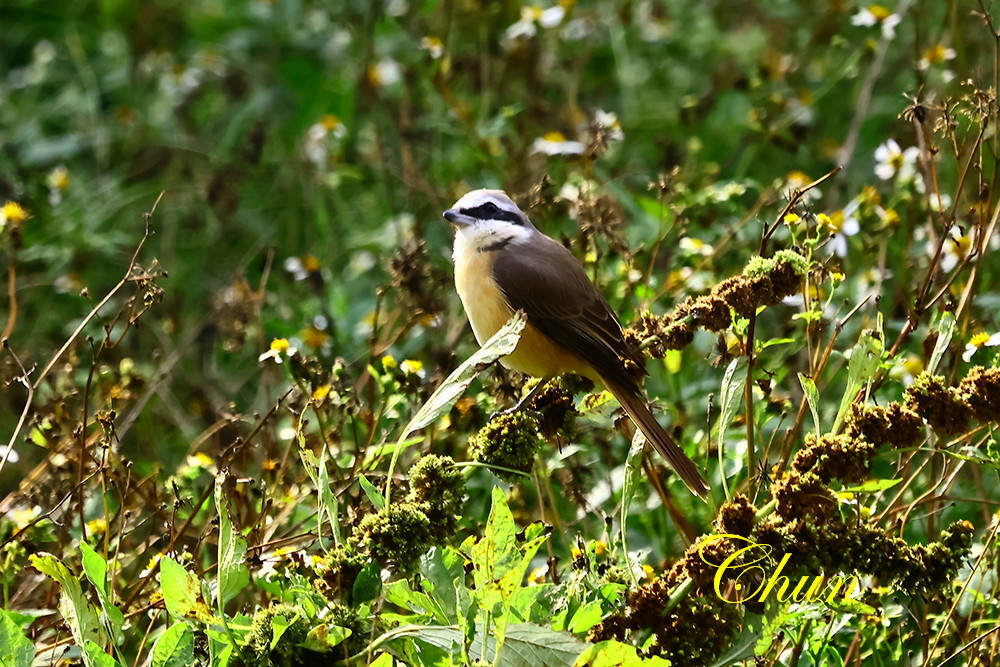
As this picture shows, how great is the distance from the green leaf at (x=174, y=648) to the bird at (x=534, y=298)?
1203mm

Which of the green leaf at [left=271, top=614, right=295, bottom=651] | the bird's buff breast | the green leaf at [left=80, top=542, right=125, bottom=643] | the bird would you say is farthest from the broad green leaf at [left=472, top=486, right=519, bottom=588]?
the bird's buff breast

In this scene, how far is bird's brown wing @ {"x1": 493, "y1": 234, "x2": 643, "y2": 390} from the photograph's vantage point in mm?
3350

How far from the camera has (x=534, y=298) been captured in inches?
143

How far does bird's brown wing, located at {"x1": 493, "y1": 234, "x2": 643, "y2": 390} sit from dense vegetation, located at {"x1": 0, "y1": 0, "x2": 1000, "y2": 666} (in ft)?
0.41

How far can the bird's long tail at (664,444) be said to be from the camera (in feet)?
8.97

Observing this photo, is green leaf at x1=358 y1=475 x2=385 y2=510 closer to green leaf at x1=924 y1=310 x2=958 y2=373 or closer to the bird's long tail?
the bird's long tail

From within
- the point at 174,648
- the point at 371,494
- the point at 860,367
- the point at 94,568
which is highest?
the point at 860,367

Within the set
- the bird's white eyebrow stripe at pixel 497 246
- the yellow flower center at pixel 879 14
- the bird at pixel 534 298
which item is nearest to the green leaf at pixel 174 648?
the bird at pixel 534 298

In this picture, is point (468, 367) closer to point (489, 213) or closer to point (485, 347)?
point (485, 347)

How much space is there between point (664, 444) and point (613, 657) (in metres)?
0.91

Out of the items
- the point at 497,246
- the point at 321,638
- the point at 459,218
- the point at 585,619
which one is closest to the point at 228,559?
the point at 321,638

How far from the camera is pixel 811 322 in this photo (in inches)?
105

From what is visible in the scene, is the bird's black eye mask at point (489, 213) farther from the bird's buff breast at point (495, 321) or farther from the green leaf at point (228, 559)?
the green leaf at point (228, 559)

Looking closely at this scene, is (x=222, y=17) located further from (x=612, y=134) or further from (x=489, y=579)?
(x=489, y=579)
